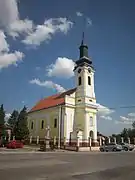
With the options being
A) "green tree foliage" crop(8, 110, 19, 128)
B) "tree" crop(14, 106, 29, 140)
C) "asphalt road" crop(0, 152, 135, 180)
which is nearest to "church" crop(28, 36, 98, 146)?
"tree" crop(14, 106, 29, 140)

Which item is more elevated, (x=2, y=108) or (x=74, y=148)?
(x=2, y=108)

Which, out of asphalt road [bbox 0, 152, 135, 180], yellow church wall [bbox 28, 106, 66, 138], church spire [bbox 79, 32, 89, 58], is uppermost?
church spire [bbox 79, 32, 89, 58]

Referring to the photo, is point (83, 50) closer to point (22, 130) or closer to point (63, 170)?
point (22, 130)

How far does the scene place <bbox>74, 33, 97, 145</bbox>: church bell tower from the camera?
4622 centimetres

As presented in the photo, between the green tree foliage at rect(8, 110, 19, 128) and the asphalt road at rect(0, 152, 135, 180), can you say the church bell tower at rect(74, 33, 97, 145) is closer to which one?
the green tree foliage at rect(8, 110, 19, 128)

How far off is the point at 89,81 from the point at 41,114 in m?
13.9

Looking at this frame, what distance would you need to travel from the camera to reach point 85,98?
47.2 meters

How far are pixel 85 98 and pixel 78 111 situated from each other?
315 centimetres

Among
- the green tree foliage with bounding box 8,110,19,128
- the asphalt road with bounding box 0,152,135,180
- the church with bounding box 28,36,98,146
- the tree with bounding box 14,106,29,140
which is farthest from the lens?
the green tree foliage with bounding box 8,110,19,128

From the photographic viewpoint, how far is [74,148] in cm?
3838

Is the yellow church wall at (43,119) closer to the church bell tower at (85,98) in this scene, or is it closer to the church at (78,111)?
the church at (78,111)

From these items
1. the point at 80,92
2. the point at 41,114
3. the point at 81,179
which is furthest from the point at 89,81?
the point at 81,179

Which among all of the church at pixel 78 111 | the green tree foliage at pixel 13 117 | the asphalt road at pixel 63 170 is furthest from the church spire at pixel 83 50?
the asphalt road at pixel 63 170

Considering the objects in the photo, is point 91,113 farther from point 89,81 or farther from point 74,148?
point 74,148
